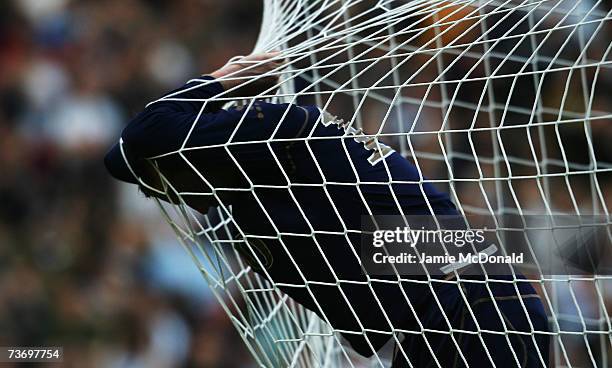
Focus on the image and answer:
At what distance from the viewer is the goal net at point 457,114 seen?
7.54 ft

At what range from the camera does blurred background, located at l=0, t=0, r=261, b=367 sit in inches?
183

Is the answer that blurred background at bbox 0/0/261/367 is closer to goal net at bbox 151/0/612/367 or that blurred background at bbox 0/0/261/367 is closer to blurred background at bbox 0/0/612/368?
blurred background at bbox 0/0/612/368

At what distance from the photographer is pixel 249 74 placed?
2.38m

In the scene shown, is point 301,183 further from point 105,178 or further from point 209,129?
point 105,178

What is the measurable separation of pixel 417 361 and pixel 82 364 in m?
2.63

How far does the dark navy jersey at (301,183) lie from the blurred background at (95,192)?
8.00 feet

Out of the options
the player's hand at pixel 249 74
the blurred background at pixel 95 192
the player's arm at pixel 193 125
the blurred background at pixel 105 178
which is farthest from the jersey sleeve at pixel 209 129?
the blurred background at pixel 95 192

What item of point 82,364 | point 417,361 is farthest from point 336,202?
point 82,364

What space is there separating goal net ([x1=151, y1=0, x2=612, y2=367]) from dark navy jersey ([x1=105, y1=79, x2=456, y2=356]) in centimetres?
5

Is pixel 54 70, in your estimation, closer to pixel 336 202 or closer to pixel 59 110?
pixel 59 110

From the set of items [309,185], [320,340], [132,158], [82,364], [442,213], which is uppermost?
[132,158]

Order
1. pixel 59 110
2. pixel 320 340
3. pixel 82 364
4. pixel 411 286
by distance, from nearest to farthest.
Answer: pixel 411 286, pixel 320 340, pixel 82 364, pixel 59 110

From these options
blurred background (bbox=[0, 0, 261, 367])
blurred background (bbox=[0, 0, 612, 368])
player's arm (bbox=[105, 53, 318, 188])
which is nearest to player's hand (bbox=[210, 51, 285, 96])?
player's arm (bbox=[105, 53, 318, 188])

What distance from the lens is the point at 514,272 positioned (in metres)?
2.25
